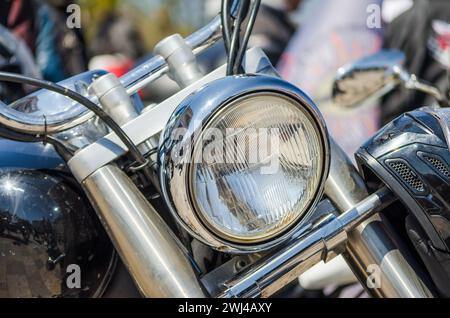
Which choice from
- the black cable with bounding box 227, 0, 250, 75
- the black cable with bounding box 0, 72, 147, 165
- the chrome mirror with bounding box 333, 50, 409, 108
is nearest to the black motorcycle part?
the black cable with bounding box 227, 0, 250, 75

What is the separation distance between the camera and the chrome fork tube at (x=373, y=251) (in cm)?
112

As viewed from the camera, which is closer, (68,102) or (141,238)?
(141,238)

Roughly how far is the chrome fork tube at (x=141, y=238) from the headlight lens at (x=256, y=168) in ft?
0.31

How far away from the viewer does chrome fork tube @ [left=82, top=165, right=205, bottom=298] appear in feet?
3.42

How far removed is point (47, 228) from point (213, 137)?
1.37ft

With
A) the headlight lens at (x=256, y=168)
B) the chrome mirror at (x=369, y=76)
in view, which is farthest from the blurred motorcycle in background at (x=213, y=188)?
the chrome mirror at (x=369, y=76)

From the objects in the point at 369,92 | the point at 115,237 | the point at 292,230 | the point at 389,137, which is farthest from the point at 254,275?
the point at 369,92

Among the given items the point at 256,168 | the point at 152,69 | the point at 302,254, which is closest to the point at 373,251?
the point at 302,254

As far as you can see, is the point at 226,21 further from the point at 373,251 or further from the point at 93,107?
the point at 373,251

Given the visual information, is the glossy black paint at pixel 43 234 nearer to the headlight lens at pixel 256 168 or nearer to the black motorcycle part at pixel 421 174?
the headlight lens at pixel 256 168

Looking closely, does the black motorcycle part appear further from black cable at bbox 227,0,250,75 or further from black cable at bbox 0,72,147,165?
black cable at bbox 0,72,147,165

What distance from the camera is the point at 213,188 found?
102cm

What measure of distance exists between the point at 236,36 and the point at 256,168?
0.25m

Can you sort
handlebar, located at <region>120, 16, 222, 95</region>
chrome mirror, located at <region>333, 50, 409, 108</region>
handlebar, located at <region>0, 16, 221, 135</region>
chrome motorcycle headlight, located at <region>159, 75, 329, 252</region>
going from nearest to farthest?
1. chrome motorcycle headlight, located at <region>159, 75, 329, 252</region>
2. handlebar, located at <region>0, 16, 221, 135</region>
3. handlebar, located at <region>120, 16, 222, 95</region>
4. chrome mirror, located at <region>333, 50, 409, 108</region>
